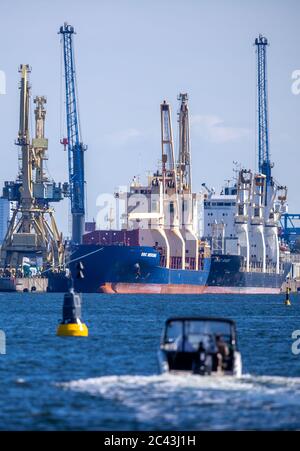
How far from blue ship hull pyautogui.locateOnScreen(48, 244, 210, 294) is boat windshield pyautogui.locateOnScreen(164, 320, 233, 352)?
130 meters

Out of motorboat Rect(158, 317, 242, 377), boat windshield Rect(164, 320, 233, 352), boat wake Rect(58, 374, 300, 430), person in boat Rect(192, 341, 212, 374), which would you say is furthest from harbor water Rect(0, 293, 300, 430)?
boat windshield Rect(164, 320, 233, 352)

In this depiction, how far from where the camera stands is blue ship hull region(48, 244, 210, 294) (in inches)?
7466

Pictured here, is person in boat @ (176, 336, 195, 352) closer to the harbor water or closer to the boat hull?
the harbor water

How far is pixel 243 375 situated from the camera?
57.6 metres

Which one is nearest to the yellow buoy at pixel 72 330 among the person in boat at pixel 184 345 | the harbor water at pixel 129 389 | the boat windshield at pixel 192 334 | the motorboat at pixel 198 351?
the harbor water at pixel 129 389

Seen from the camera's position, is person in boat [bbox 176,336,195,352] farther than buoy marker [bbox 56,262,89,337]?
No

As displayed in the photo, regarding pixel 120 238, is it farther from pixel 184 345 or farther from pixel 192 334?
pixel 184 345

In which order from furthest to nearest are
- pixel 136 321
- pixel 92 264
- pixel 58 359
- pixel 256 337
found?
pixel 92 264
pixel 136 321
pixel 256 337
pixel 58 359
